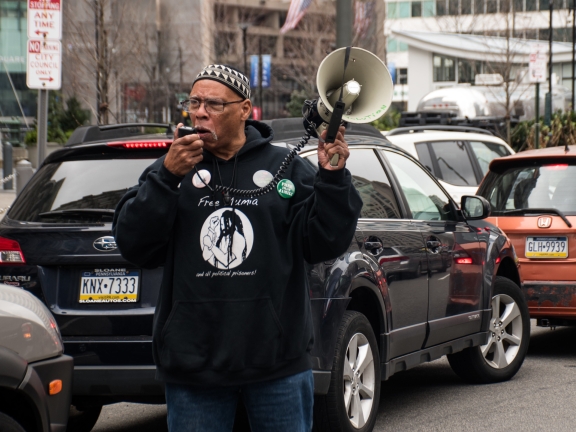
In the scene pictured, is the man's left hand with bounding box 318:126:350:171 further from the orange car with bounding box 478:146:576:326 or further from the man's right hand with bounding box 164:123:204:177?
the orange car with bounding box 478:146:576:326

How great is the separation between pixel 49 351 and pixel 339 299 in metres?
1.74

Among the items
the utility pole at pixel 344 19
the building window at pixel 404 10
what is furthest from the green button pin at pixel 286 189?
the building window at pixel 404 10

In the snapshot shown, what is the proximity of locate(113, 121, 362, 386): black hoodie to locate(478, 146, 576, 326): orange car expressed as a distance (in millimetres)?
5645

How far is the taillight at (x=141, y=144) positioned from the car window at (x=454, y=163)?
7.90 m

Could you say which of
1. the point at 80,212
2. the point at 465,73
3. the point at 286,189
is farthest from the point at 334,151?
the point at 465,73

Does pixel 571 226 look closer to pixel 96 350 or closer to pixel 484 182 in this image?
pixel 484 182

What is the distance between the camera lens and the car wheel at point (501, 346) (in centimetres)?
760

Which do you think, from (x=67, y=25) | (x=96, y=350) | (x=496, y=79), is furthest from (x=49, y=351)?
(x=496, y=79)

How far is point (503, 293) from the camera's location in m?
7.80

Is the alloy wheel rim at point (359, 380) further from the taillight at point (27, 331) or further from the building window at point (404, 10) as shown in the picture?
the building window at point (404, 10)

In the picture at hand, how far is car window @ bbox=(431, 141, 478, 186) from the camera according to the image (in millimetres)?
13305

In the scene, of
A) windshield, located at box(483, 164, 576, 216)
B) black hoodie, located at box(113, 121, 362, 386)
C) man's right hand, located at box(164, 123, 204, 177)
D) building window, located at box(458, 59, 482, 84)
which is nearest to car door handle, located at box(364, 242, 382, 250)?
black hoodie, located at box(113, 121, 362, 386)

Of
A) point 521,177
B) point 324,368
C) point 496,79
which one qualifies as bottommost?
point 324,368

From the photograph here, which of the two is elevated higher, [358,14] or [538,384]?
[358,14]
